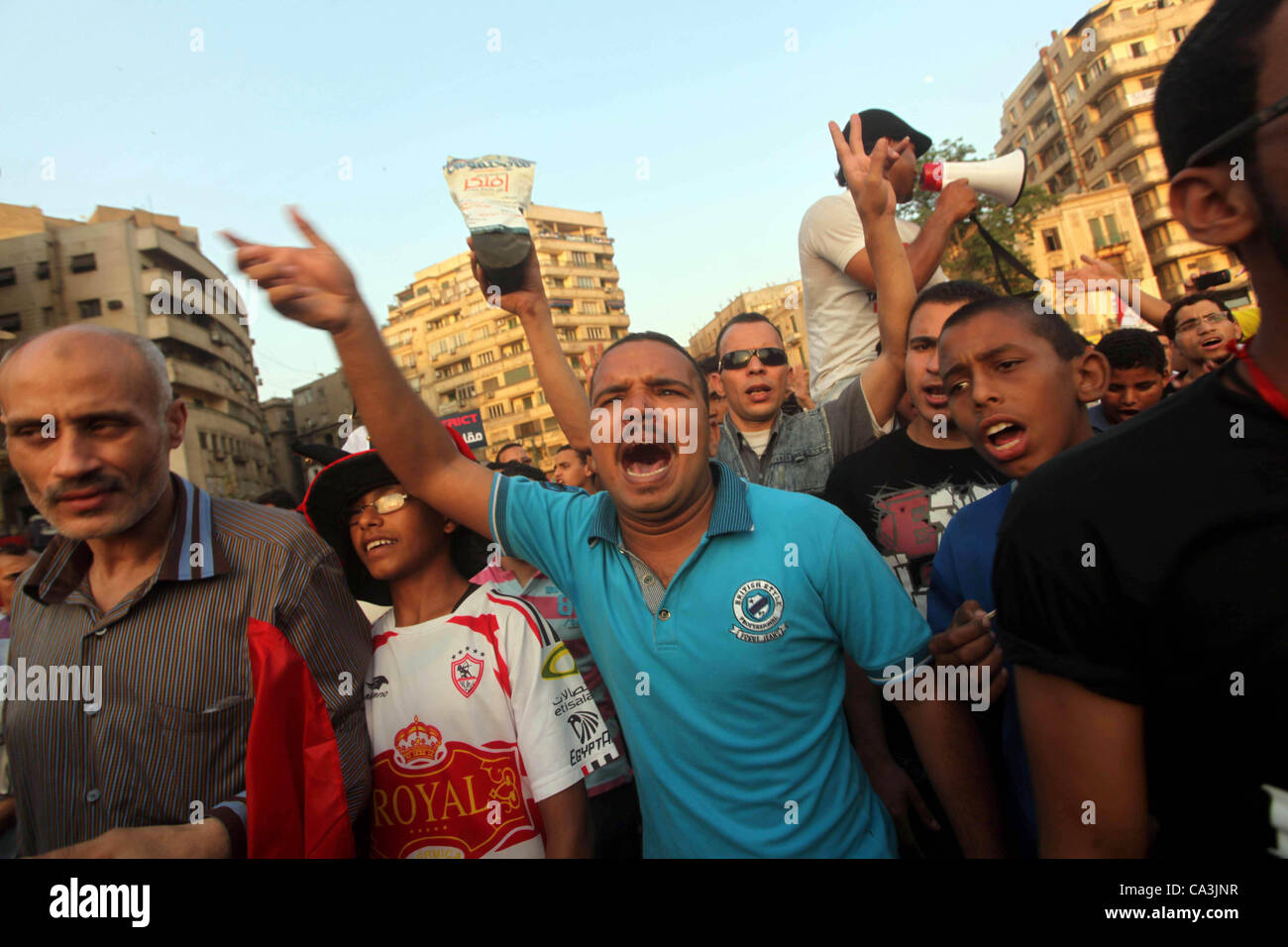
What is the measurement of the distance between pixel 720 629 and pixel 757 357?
2.07m

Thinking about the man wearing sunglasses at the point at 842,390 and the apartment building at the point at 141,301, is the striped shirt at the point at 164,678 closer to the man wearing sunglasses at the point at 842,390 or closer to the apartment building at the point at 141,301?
the man wearing sunglasses at the point at 842,390

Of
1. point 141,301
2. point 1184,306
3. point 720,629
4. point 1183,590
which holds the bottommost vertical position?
point 720,629

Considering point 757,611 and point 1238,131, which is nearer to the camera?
point 1238,131

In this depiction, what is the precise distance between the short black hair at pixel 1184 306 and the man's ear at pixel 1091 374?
4090 mm

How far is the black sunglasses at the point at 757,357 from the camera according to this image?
11.8 ft

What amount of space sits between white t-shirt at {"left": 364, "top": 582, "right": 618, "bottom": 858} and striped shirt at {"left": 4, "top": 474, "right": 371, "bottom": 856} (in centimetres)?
15

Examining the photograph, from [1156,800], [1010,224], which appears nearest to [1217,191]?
[1156,800]

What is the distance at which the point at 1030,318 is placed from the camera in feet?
7.09

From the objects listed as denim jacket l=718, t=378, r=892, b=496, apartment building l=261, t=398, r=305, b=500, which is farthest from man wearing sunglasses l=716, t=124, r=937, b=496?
apartment building l=261, t=398, r=305, b=500

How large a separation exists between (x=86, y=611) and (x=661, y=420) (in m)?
1.66

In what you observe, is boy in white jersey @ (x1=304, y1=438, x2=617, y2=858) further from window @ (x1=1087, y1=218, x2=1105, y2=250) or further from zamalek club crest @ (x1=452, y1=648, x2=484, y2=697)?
window @ (x1=1087, y1=218, x2=1105, y2=250)

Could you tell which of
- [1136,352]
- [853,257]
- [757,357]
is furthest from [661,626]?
[1136,352]

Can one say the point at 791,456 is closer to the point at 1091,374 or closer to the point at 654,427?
the point at 1091,374

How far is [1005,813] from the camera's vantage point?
Answer: 2.09m
